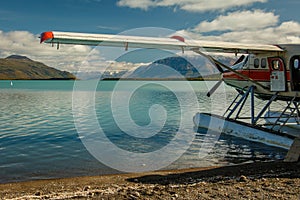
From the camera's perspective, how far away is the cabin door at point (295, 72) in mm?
10916

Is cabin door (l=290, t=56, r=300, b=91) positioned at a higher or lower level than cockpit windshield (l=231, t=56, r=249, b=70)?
lower

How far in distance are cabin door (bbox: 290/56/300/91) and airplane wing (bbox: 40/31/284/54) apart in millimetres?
603

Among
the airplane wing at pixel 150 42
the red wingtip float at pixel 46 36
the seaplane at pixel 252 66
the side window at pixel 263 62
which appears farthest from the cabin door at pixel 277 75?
the red wingtip float at pixel 46 36

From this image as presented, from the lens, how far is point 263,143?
1112cm

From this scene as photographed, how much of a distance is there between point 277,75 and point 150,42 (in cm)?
518

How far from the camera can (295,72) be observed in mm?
10992

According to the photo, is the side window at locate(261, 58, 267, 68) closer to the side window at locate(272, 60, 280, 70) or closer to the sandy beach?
the side window at locate(272, 60, 280, 70)

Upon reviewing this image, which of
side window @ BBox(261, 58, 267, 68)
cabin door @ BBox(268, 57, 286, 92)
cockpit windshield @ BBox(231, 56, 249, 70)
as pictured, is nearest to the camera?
cabin door @ BBox(268, 57, 286, 92)

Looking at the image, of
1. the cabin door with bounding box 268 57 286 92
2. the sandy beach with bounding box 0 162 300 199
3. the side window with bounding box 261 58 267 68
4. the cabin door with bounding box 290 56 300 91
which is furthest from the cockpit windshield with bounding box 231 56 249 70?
the sandy beach with bounding box 0 162 300 199

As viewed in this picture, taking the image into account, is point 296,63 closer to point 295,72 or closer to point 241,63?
point 295,72

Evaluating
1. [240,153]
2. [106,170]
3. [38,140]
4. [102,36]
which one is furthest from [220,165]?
[38,140]

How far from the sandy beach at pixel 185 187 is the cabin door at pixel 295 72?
15.0ft

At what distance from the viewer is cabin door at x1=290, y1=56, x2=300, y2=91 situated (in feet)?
35.8

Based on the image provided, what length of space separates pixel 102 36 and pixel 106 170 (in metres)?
3.47
